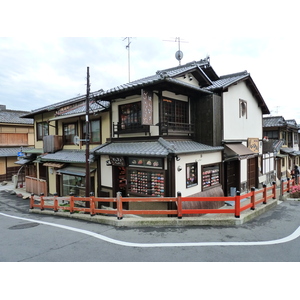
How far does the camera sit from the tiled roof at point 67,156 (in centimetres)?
1373

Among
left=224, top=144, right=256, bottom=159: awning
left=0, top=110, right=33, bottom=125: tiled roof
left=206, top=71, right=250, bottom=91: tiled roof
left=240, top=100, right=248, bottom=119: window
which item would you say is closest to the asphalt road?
left=224, top=144, right=256, bottom=159: awning

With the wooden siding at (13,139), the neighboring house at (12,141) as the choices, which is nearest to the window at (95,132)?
the neighboring house at (12,141)

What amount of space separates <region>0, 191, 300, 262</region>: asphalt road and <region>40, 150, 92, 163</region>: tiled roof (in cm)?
531

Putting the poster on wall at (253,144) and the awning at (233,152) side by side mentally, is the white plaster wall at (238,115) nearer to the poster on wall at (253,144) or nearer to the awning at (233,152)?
the poster on wall at (253,144)

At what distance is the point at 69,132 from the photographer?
54.0 ft

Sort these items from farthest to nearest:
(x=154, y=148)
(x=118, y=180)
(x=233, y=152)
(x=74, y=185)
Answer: (x=74, y=185), (x=118, y=180), (x=233, y=152), (x=154, y=148)

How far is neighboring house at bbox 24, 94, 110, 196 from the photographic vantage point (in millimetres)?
13555

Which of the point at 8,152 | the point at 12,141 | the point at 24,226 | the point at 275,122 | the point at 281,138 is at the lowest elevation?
the point at 24,226

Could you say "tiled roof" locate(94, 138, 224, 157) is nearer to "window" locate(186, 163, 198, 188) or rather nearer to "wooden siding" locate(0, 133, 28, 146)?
"window" locate(186, 163, 198, 188)

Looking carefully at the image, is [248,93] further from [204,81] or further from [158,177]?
[158,177]

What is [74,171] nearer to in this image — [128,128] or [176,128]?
[128,128]

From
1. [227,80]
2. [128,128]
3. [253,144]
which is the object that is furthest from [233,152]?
[128,128]

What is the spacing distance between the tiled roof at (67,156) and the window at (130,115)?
3791 millimetres

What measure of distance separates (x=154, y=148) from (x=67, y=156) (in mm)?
8293
